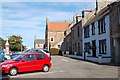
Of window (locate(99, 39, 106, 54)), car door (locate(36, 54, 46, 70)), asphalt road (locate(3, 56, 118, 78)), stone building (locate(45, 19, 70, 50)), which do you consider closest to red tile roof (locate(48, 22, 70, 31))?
stone building (locate(45, 19, 70, 50))

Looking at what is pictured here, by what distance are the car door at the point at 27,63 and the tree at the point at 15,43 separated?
64.6 meters

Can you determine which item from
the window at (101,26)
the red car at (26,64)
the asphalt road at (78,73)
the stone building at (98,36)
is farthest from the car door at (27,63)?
the window at (101,26)

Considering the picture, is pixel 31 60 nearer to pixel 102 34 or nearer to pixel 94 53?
pixel 102 34

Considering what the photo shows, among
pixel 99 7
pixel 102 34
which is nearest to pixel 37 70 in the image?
pixel 102 34

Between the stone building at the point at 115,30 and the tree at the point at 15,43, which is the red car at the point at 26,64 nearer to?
the stone building at the point at 115,30

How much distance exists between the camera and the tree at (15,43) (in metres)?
83.3

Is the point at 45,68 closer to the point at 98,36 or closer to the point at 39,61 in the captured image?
the point at 39,61

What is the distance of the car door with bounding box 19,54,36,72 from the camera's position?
57.3 feet

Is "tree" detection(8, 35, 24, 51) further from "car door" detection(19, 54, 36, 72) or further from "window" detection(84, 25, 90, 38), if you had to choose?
"car door" detection(19, 54, 36, 72)

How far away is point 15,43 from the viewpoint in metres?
85.2

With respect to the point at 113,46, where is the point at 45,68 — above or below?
below

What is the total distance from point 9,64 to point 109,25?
15.6 metres

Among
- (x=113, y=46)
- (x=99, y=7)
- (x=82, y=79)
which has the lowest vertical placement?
(x=82, y=79)

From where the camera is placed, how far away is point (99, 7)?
136ft
